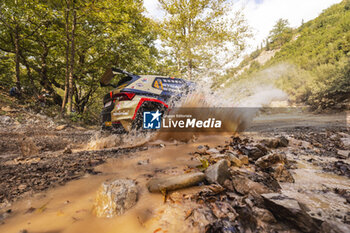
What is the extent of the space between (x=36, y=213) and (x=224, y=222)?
1.30 meters

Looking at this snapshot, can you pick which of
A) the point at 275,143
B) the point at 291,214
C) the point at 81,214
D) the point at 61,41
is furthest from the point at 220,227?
the point at 61,41

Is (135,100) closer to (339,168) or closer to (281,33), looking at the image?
(339,168)

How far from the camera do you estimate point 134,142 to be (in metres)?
3.53

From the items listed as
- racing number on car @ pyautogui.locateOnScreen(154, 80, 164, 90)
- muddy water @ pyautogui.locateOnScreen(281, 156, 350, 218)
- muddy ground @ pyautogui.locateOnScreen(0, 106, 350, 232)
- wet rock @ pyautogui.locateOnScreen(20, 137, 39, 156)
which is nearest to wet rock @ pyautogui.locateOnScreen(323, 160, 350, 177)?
muddy ground @ pyautogui.locateOnScreen(0, 106, 350, 232)

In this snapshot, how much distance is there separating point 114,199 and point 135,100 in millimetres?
2918

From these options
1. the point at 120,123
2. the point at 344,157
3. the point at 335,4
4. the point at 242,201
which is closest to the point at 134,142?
the point at 120,123

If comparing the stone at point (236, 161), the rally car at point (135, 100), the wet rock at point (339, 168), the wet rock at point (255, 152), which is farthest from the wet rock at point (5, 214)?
the wet rock at point (339, 168)

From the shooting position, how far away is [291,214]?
95 centimetres

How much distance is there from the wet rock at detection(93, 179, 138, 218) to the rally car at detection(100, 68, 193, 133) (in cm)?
257

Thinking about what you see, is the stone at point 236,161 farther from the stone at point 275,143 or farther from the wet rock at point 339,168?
the stone at point 275,143

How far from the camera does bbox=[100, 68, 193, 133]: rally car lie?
3.72m

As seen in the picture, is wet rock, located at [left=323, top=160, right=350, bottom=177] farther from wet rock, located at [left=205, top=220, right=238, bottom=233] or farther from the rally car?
the rally car

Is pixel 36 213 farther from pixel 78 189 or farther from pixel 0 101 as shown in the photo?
pixel 0 101

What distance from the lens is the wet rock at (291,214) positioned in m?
0.90
